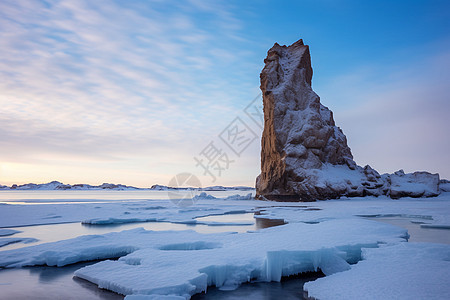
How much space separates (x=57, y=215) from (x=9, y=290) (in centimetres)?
1597

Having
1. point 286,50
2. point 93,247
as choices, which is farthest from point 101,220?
point 286,50

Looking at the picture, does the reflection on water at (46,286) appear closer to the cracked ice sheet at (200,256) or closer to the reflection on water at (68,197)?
the cracked ice sheet at (200,256)

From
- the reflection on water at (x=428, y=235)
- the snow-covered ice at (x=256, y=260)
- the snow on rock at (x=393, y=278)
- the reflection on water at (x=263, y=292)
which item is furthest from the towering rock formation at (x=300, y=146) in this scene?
the reflection on water at (x=263, y=292)

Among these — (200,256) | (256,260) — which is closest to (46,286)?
→ (200,256)

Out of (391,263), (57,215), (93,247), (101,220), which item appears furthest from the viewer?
(57,215)

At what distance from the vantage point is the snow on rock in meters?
5.01

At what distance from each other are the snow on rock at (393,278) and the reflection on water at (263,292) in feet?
1.41

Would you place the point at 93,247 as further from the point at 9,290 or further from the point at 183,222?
the point at 183,222

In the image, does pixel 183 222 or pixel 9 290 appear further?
pixel 183 222

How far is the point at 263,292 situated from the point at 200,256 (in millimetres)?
1827

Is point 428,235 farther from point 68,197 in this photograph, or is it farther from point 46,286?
point 68,197

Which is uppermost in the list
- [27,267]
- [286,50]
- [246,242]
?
[286,50]

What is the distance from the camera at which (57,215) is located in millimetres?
20469

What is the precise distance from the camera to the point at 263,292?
6137 mm
